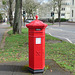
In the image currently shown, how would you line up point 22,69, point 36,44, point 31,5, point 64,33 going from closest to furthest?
point 36,44, point 22,69, point 64,33, point 31,5

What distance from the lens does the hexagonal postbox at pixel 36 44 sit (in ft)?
14.7

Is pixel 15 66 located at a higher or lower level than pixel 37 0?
lower

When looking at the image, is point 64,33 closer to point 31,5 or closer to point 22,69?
point 22,69

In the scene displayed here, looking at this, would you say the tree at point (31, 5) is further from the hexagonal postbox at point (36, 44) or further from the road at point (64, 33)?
the hexagonal postbox at point (36, 44)

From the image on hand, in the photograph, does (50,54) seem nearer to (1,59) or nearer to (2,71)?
(1,59)

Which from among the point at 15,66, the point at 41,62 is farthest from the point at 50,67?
the point at 15,66

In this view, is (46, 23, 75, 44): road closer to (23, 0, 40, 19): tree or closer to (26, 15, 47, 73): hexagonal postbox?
(26, 15, 47, 73): hexagonal postbox

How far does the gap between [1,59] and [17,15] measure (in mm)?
9195

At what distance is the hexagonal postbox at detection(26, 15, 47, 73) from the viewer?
4.48 m

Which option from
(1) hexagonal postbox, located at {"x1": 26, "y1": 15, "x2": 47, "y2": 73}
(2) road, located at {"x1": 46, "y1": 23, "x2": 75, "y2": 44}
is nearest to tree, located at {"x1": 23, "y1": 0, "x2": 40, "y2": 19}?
(2) road, located at {"x1": 46, "y1": 23, "x2": 75, "y2": 44}

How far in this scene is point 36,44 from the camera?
462 centimetres

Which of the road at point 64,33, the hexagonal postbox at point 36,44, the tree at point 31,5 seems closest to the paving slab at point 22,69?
the hexagonal postbox at point 36,44

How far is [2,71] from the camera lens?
4.98 meters

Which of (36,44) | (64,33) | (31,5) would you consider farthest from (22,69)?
(31,5)
